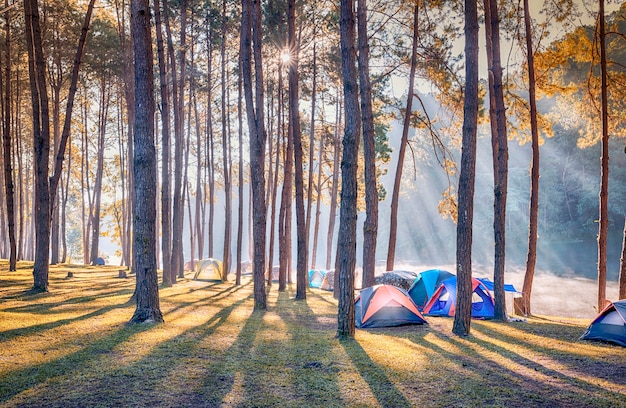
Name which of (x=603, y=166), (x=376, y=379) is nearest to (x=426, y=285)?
(x=603, y=166)

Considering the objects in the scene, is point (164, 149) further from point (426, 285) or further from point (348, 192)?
point (426, 285)

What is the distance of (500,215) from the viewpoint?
12.0 meters

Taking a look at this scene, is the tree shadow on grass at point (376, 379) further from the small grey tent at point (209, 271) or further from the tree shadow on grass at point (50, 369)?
the small grey tent at point (209, 271)

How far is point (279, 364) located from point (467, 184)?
5.38 metres

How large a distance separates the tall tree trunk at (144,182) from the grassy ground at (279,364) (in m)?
0.60

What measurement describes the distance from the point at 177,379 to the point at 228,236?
18153mm

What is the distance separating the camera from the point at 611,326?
924 cm

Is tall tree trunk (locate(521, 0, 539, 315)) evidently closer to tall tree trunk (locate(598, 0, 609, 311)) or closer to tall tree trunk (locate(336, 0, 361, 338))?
tall tree trunk (locate(598, 0, 609, 311))

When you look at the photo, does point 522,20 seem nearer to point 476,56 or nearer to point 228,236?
point 476,56

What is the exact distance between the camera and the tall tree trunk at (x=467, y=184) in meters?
9.66

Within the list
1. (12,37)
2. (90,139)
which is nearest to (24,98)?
(90,139)

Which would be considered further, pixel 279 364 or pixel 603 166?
pixel 603 166

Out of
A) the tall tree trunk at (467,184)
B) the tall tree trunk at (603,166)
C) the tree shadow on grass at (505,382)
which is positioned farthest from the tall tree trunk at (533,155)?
the tree shadow on grass at (505,382)

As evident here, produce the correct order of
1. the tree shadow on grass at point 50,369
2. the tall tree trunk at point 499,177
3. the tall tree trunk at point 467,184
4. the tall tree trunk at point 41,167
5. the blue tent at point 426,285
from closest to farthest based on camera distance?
the tree shadow on grass at point 50,369 → the tall tree trunk at point 467,184 → the tall tree trunk at point 499,177 → the tall tree trunk at point 41,167 → the blue tent at point 426,285
